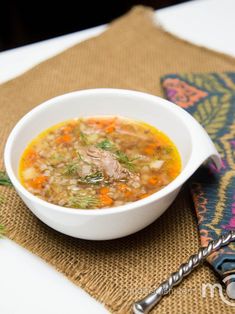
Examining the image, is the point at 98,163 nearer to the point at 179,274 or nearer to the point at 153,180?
the point at 153,180

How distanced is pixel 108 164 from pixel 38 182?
0.18 meters

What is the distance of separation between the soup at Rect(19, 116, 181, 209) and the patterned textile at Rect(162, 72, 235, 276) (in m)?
0.11

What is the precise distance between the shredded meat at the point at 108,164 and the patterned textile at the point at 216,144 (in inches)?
8.3

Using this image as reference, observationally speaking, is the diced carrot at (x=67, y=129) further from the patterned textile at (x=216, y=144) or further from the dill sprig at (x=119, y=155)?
the patterned textile at (x=216, y=144)

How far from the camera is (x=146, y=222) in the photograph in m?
1.10

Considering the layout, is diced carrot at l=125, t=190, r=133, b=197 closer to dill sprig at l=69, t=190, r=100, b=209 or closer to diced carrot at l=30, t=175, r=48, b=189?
dill sprig at l=69, t=190, r=100, b=209

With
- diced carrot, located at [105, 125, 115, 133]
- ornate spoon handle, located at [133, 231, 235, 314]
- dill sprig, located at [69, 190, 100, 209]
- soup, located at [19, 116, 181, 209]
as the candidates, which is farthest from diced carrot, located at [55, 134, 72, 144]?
ornate spoon handle, located at [133, 231, 235, 314]

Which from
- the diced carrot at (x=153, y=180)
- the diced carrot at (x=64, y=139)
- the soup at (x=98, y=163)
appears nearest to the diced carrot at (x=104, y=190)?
the soup at (x=98, y=163)

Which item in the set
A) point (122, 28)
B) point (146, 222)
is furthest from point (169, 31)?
point (146, 222)

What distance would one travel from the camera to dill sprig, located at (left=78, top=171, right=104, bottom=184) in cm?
118

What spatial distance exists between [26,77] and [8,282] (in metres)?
0.95

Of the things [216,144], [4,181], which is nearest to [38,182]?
[4,181]

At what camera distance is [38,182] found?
3.89ft

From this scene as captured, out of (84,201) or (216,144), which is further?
(216,144)
